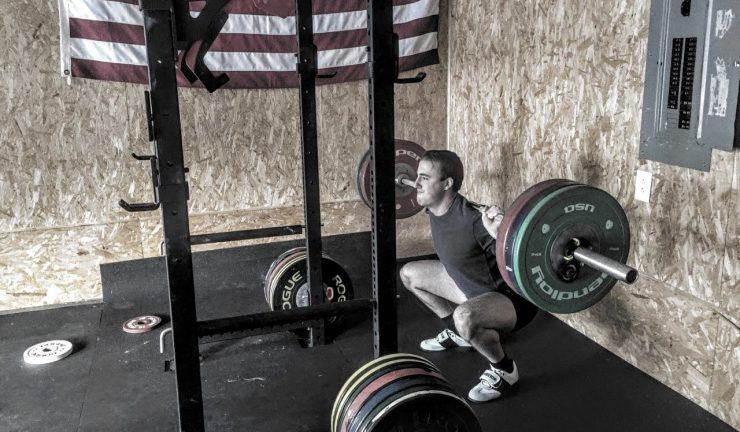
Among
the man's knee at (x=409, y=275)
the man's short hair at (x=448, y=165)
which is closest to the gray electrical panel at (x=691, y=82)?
the man's short hair at (x=448, y=165)

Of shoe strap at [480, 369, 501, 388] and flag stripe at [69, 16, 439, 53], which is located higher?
flag stripe at [69, 16, 439, 53]

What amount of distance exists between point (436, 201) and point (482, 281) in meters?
0.36

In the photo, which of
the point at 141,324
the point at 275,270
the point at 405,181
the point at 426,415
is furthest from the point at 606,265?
the point at 141,324

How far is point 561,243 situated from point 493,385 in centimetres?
65

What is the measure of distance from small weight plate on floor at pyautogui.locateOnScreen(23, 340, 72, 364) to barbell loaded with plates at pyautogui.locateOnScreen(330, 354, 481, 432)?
4.90 ft

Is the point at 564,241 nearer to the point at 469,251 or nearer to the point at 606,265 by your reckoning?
the point at 606,265

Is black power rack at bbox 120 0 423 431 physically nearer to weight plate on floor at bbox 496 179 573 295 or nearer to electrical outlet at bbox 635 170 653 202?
weight plate on floor at bbox 496 179 573 295

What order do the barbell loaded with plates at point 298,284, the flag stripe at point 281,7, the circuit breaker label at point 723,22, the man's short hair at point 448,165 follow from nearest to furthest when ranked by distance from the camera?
1. the circuit breaker label at point 723,22
2. the man's short hair at point 448,165
3. the barbell loaded with plates at point 298,284
4. the flag stripe at point 281,7

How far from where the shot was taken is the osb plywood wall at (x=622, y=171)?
1.93 metres

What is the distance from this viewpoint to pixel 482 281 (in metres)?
2.28

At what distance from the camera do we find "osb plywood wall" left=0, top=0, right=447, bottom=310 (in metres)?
2.84

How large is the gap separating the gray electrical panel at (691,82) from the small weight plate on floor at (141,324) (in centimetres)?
216

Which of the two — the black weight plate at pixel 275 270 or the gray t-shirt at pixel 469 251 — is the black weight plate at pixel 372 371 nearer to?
the gray t-shirt at pixel 469 251

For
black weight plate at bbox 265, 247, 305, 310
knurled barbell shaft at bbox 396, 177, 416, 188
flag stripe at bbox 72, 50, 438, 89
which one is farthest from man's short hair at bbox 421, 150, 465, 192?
flag stripe at bbox 72, 50, 438, 89
